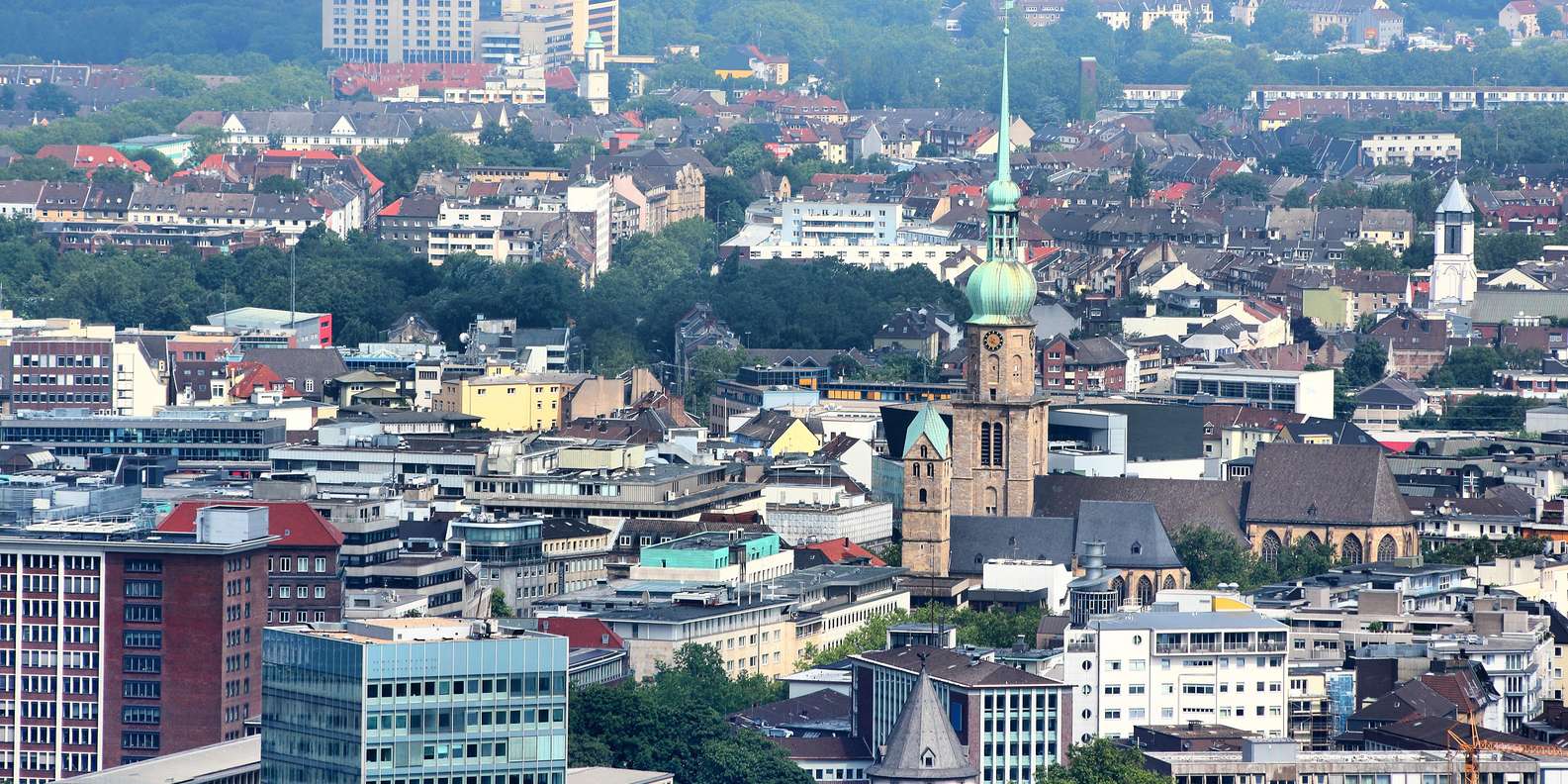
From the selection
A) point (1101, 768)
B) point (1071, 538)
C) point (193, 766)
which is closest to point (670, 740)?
point (1101, 768)

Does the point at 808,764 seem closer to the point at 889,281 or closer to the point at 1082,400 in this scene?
the point at 1082,400

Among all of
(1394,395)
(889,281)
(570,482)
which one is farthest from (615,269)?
(570,482)

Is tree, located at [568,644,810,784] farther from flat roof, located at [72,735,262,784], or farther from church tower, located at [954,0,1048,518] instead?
church tower, located at [954,0,1048,518]

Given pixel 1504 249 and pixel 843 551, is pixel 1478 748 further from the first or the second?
pixel 1504 249

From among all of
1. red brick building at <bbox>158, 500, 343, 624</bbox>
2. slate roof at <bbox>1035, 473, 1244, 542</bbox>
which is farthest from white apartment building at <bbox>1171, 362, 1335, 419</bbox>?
red brick building at <bbox>158, 500, 343, 624</bbox>

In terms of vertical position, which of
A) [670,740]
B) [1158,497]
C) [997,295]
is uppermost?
[997,295]
